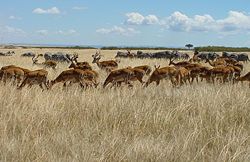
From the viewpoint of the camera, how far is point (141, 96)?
1030cm

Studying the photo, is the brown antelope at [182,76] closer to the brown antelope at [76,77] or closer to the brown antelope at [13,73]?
the brown antelope at [76,77]

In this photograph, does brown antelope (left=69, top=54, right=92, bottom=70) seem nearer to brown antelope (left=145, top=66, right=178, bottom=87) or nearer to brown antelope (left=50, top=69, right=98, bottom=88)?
brown antelope (left=50, top=69, right=98, bottom=88)

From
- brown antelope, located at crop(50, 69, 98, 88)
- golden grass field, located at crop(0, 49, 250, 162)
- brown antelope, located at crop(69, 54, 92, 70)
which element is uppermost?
golden grass field, located at crop(0, 49, 250, 162)

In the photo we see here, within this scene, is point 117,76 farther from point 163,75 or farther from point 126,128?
point 126,128

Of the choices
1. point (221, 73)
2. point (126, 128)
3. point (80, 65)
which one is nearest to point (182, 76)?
point (221, 73)

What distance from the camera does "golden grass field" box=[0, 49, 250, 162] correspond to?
5938 mm

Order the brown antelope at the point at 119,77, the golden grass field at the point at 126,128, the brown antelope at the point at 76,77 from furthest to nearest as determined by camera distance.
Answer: the brown antelope at the point at 119,77
the brown antelope at the point at 76,77
the golden grass field at the point at 126,128

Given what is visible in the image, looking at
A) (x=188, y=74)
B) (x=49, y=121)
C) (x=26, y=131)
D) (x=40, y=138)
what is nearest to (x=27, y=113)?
(x=49, y=121)

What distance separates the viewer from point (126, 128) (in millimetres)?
7402

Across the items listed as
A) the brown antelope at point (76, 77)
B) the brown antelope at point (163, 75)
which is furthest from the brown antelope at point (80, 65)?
the brown antelope at point (163, 75)

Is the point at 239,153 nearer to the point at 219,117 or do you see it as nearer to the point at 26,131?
the point at 219,117

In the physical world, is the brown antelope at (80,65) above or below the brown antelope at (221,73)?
below

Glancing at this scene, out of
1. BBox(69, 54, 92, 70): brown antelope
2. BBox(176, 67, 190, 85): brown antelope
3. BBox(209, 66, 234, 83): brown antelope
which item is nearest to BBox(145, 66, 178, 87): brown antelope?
BBox(176, 67, 190, 85): brown antelope

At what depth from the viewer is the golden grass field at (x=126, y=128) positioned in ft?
19.5
